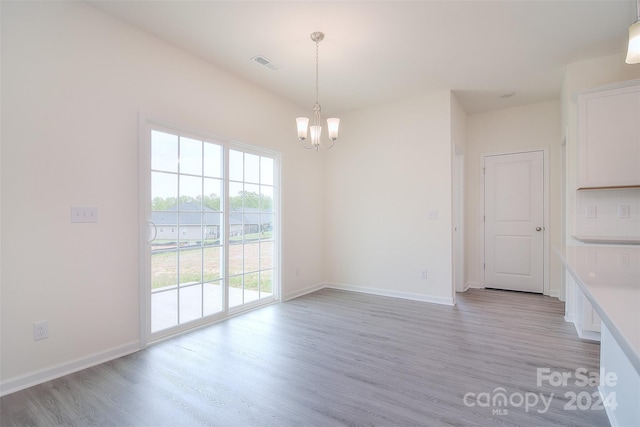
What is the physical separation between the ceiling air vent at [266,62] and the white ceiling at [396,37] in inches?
2.7

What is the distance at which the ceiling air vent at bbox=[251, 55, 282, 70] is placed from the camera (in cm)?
322

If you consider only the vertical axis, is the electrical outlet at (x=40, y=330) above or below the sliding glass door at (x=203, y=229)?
below

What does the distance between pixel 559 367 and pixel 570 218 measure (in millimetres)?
1753

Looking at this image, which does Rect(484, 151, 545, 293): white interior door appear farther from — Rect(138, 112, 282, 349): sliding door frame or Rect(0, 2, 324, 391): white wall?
Rect(0, 2, 324, 391): white wall

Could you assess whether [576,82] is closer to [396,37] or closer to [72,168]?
[396,37]

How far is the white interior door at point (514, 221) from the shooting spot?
468 cm

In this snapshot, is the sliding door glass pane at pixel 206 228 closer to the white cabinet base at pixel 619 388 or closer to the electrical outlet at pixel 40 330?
the electrical outlet at pixel 40 330

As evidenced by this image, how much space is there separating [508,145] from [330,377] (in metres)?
4.48

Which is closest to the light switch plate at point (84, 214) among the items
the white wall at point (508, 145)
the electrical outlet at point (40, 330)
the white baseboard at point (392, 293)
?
the electrical outlet at point (40, 330)

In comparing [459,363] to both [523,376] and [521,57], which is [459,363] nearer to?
[523,376]

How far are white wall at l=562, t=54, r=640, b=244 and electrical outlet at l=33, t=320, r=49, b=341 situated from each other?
4.75 meters

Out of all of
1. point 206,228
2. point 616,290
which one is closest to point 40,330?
point 206,228

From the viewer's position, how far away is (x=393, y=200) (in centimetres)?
457

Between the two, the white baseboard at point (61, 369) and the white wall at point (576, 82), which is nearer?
the white baseboard at point (61, 369)
